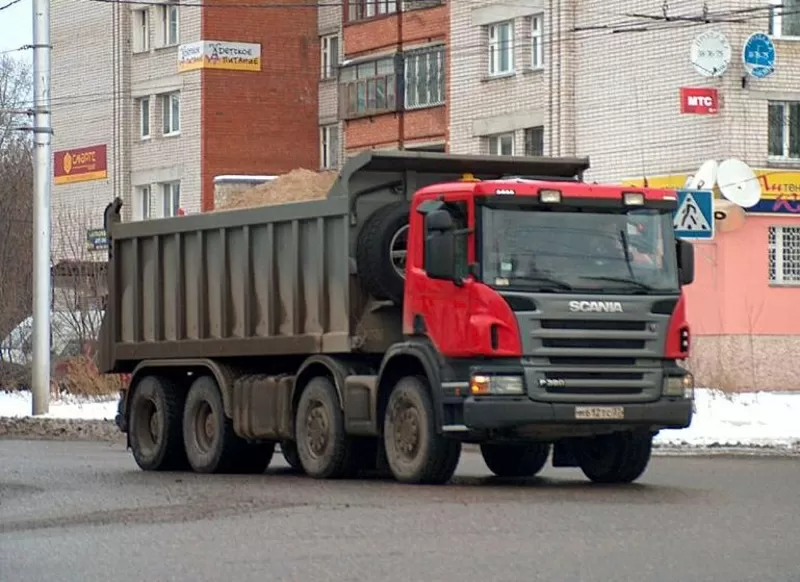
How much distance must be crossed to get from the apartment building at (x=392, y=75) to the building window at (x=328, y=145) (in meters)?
2.75

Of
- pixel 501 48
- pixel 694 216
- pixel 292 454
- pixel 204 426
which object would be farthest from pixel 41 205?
pixel 501 48

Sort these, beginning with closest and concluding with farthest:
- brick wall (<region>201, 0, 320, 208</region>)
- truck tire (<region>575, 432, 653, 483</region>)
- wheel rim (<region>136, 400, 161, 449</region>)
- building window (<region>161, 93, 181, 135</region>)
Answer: truck tire (<region>575, 432, 653, 483</region>)
wheel rim (<region>136, 400, 161, 449</region>)
brick wall (<region>201, 0, 320, 208</region>)
building window (<region>161, 93, 181, 135</region>)

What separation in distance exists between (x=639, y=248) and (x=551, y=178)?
2.14 m

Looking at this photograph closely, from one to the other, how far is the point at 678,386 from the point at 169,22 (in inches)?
1958

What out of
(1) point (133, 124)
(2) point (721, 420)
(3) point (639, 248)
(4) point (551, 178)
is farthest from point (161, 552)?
(1) point (133, 124)

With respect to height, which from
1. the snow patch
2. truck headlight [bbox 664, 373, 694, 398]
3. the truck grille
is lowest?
the snow patch

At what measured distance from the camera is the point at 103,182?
2657 inches

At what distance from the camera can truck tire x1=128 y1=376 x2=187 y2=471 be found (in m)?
21.7

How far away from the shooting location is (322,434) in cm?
1909

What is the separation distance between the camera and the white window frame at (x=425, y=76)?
55.0 meters

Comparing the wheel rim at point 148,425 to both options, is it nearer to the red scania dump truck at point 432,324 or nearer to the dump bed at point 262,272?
the red scania dump truck at point 432,324

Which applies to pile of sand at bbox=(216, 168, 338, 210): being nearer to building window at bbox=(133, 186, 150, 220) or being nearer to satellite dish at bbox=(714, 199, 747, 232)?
satellite dish at bbox=(714, 199, 747, 232)

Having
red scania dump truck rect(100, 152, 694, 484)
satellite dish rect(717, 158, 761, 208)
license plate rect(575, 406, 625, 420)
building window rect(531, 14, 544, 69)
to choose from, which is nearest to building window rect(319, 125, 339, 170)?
building window rect(531, 14, 544, 69)

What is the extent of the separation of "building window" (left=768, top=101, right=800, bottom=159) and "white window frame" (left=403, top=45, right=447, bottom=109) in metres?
12.9
